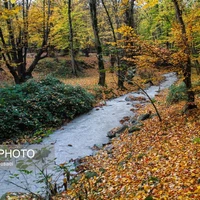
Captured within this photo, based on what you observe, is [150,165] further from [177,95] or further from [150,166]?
[177,95]

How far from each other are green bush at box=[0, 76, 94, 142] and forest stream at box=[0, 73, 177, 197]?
0.55 metres

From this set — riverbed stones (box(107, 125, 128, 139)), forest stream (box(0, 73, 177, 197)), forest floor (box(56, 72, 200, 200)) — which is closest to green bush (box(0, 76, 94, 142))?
forest stream (box(0, 73, 177, 197))

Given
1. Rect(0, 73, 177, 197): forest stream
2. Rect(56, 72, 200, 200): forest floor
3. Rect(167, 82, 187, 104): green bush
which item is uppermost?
Rect(167, 82, 187, 104): green bush

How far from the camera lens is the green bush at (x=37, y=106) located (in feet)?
25.5

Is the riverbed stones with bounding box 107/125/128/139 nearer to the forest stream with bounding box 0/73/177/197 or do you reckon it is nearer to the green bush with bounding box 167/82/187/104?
the forest stream with bounding box 0/73/177/197

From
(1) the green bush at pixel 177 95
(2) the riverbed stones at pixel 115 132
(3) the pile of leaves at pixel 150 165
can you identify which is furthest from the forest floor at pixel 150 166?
(1) the green bush at pixel 177 95

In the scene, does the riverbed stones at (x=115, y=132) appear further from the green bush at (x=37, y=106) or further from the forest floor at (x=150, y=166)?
the green bush at (x=37, y=106)

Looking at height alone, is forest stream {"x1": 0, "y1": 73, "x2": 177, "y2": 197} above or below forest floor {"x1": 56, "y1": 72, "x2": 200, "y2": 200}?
below

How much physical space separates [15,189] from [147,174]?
2.75m

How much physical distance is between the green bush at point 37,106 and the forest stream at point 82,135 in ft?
1.79

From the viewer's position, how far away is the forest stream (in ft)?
17.8

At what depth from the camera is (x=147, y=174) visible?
4285 mm

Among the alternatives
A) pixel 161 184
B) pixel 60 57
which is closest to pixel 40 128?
pixel 161 184

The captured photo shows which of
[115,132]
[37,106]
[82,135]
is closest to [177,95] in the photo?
[115,132]
